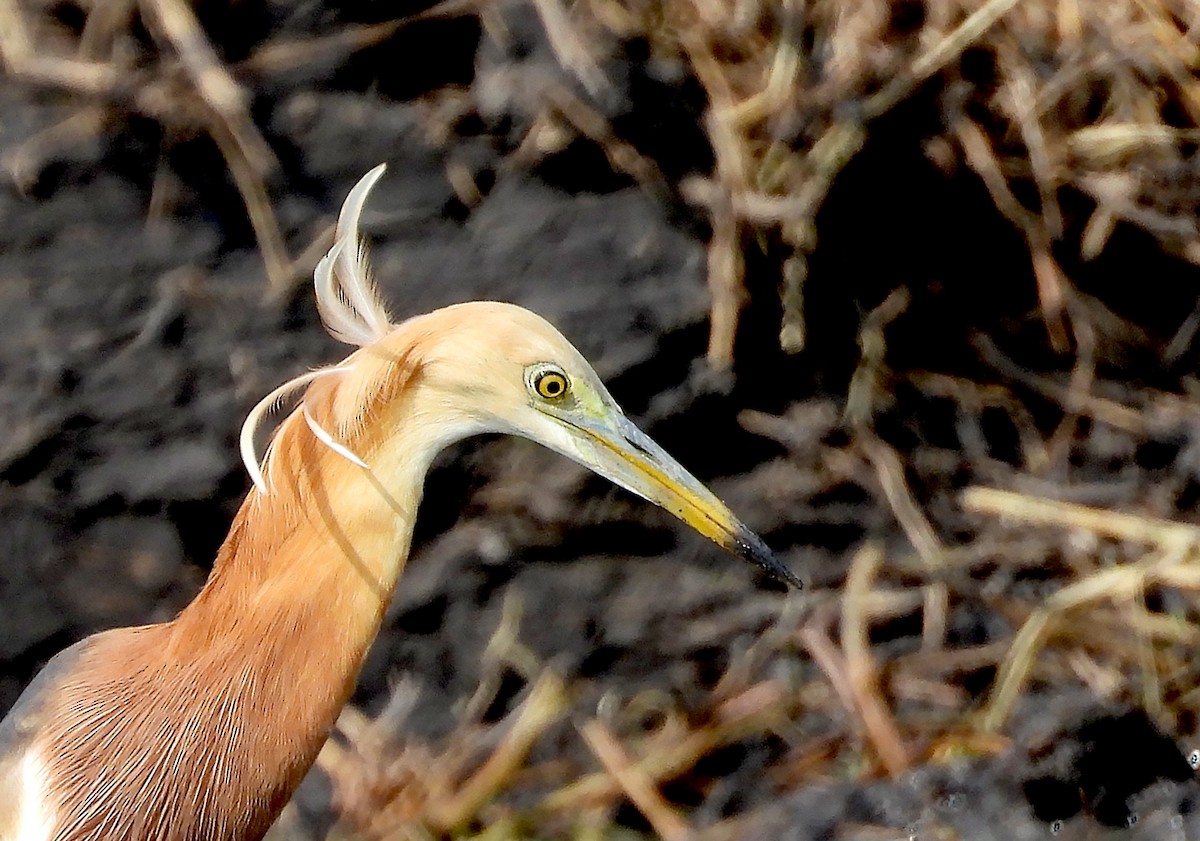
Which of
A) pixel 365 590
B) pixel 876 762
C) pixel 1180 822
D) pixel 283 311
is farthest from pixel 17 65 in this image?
pixel 1180 822

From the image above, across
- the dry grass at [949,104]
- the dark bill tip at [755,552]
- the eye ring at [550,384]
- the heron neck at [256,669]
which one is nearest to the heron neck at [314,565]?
the heron neck at [256,669]

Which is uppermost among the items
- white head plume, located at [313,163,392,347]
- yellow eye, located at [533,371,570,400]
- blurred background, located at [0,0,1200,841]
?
white head plume, located at [313,163,392,347]

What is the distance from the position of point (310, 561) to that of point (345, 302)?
0.73 feet

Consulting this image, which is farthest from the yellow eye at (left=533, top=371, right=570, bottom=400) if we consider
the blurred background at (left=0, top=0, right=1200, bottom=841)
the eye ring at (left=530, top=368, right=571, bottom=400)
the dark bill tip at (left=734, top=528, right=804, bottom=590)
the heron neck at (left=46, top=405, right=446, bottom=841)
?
the blurred background at (left=0, top=0, right=1200, bottom=841)

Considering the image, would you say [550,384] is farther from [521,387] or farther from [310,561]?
[310,561]

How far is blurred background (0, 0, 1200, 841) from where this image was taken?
1213 millimetres

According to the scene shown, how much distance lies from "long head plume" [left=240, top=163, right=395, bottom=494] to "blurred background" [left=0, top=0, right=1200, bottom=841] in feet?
1.10

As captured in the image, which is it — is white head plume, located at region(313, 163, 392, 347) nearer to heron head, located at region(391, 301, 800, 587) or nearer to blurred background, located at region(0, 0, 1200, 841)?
heron head, located at region(391, 301, 800, 587)

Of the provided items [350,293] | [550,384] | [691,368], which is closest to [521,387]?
[550,384]

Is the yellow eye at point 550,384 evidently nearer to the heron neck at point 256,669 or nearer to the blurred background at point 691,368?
the heron neck at point 256,669

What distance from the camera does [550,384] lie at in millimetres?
881

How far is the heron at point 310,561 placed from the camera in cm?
88

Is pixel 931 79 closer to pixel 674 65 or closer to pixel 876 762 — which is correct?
pixel 674 65

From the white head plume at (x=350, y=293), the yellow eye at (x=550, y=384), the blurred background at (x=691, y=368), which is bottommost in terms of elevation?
the blurred background at (x=691, y=368)
